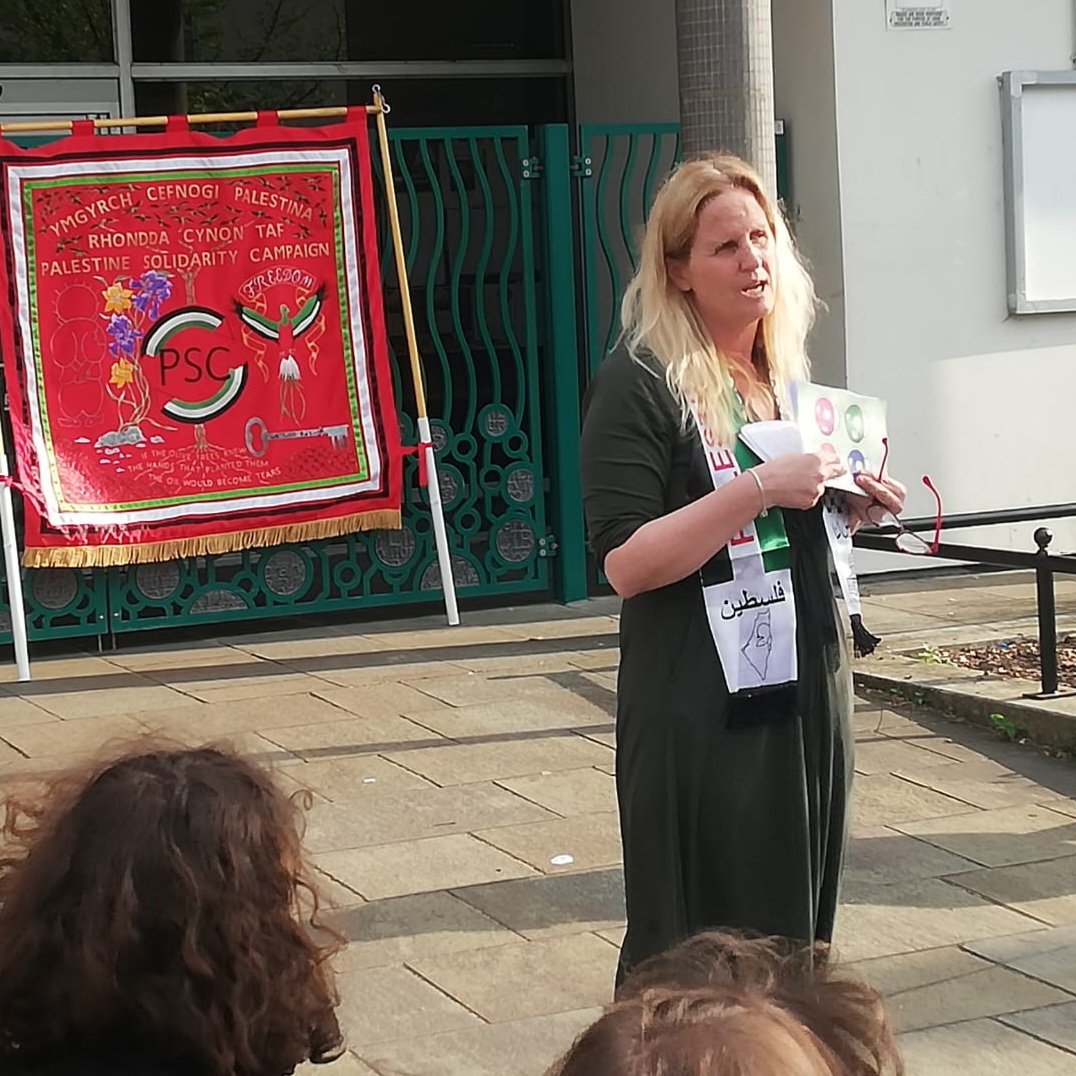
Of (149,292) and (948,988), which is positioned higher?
(149,292)

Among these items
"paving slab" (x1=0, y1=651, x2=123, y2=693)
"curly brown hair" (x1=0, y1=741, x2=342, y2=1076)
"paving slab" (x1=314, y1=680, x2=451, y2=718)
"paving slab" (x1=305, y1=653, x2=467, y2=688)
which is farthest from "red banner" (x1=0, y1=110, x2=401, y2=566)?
"curly brown hair" (x1=0, y1=741, x2=342, y2=1076)

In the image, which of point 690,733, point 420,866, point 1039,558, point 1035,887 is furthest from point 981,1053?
point 1039,558

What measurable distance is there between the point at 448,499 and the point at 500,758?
2680mm

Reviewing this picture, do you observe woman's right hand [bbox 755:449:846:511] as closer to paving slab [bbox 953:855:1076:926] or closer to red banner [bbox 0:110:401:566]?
paving slab [bbox 953:855:1076:926]

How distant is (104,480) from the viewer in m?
8.41

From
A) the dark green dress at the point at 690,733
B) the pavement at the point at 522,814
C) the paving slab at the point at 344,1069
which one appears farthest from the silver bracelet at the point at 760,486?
the paving slab at the point at 344,1069

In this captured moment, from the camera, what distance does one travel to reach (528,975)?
4.62 meters

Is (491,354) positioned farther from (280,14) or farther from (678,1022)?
(678,1022)

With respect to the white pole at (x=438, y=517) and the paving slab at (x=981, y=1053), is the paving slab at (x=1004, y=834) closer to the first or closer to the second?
the paving slab at (x=981, y=1053)

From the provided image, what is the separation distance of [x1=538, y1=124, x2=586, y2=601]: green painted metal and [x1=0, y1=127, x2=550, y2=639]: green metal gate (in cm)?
8

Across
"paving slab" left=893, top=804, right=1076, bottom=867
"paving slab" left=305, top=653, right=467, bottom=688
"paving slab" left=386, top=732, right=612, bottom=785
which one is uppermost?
"paving slab" left=305, top=653, right=467, bottom=688

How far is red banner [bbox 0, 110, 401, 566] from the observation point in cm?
823

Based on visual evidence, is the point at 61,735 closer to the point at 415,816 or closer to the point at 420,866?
the point at 415,816

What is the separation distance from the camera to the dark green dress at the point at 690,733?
10.6 feet
